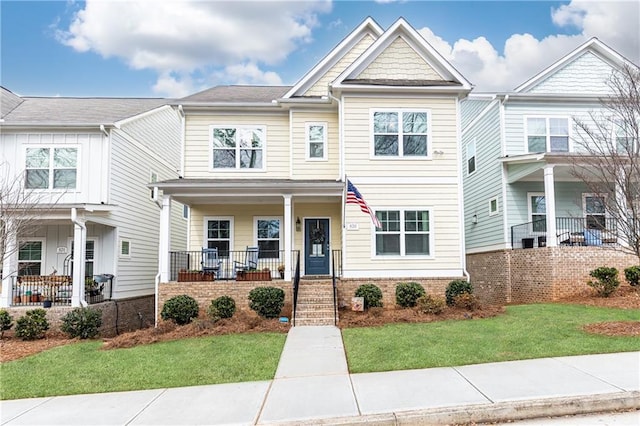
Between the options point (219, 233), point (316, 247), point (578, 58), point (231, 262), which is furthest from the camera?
point (578, 58)

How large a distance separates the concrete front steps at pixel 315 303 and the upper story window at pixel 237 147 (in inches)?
190

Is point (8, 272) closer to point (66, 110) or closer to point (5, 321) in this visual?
point (5, 321)

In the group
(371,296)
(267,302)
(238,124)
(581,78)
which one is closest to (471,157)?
(581,78)

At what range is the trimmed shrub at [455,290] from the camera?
13.0 m

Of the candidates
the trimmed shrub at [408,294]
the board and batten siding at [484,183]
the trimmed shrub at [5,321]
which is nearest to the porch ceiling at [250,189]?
the trimmed shrub at [408,294]

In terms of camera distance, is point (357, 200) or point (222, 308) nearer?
point (222, 308)

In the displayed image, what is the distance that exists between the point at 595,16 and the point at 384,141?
10.6 metres

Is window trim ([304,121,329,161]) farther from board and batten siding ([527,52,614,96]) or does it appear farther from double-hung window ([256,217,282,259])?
board and batten siding ([527,52,614,96])

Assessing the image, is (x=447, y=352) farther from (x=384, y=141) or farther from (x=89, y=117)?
(x=89, y=117)

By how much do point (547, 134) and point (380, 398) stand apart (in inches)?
584

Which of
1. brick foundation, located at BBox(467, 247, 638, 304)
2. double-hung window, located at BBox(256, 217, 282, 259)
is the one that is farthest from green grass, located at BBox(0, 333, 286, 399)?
brick foundation, located at BBox(467, 247, 638, 304)

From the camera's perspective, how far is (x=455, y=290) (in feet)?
42.9

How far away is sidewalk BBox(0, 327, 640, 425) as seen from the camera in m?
5.41

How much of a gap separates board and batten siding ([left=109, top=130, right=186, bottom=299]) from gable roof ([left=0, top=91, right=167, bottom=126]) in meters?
1.04
